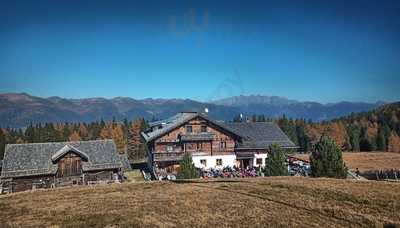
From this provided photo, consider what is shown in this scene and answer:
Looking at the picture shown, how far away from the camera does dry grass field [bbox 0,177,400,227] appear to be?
16969 millimetres

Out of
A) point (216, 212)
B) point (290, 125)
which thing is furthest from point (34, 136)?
point (216, 212)

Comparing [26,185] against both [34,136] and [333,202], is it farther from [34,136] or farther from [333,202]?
[34,136]

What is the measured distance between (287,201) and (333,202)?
2576 mm

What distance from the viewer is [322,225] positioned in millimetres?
16141

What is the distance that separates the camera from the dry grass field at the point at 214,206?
16969 mm

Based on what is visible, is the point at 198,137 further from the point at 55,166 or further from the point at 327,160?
the point at 327,160

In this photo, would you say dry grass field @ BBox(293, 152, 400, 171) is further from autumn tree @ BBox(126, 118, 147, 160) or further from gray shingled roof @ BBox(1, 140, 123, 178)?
autumn tree @ BBox(126, 118, 147, 160)

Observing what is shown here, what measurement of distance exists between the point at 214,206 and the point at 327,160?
17108mm

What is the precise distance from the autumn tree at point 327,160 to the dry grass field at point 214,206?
5.17 metres

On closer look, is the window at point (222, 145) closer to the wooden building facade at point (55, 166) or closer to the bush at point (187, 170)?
the wooden building facade at point (55, 166)

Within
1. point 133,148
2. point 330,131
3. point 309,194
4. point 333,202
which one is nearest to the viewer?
point 333,202

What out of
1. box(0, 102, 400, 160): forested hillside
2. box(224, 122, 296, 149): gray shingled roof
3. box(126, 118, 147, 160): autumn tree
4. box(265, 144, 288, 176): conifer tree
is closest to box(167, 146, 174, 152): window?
box(224, 122, 296, 149): gray shingled roof

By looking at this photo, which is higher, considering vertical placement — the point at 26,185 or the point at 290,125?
the point at 290,125

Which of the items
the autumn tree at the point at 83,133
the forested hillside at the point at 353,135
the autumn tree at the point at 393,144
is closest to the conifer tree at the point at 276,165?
the forested hillside at the point at 353,135
